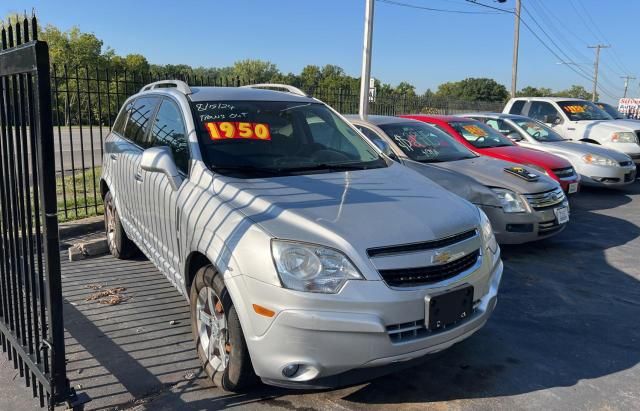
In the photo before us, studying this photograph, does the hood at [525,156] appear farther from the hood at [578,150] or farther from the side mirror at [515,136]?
the side mirror at [515,136]

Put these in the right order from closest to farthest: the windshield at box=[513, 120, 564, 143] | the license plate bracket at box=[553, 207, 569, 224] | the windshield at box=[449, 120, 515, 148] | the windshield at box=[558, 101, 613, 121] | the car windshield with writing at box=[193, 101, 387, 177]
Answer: the car windshield with writing at box=[193, 101, 387, 177] → the license plate bracket at box=[553, 207, 569, 224] → the windshield at box=[449, 120, 515, 148] → the windshield at box=[513, 120, 564, 143] → the windshield at box=[558, 101, 613, 121]

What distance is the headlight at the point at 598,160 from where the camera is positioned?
9.50 m

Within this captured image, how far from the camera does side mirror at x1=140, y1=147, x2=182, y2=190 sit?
3.46 metres

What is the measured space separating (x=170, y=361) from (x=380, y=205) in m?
1.78

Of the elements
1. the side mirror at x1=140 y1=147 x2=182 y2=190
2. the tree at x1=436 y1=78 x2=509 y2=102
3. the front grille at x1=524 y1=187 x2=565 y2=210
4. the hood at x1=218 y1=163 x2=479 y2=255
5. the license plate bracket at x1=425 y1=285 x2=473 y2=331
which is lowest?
the license plate bracket at x1=425 y1=285 x2=473 y2=331

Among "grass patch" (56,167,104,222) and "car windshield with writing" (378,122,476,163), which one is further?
"grass patch" (56,167,104,222)

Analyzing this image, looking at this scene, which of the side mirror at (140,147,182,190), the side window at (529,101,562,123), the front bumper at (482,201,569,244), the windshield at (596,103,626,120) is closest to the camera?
the side mirror at (140,147,182,190)

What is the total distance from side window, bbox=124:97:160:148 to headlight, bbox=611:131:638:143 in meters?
10.2

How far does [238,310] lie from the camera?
106 inches

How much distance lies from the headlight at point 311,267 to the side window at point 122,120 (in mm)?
3390

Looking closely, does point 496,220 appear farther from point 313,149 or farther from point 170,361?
point 170,361

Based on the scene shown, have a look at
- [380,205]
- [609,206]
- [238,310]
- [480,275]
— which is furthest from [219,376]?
[609,206]

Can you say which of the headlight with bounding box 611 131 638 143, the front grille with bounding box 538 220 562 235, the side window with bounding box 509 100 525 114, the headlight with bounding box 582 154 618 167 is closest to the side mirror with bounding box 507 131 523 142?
the headlight with bounding box 582 154 618 167

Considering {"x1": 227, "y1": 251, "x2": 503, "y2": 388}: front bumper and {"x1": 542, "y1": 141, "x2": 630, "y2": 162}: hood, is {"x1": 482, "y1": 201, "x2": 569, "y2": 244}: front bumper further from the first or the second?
{"x1": 542, "y1": 141, "x2": 630, "y2": 162}: hood
